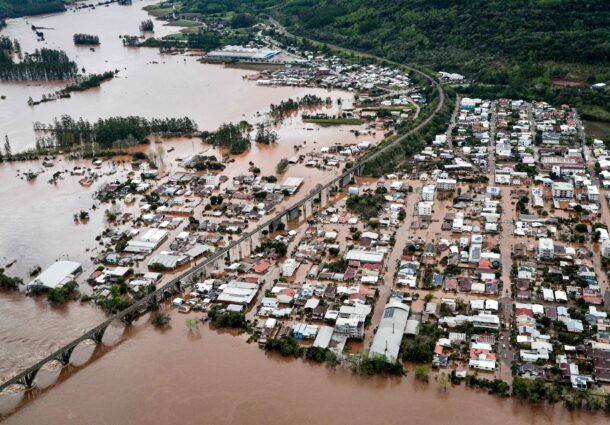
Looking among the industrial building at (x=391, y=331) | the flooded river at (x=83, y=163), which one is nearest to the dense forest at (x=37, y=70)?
the flooded river at (x=83, y=163)

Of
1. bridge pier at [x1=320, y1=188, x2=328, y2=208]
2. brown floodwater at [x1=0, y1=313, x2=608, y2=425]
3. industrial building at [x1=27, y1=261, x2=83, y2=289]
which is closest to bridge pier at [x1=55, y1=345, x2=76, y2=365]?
brown floodwater at [x1=0, y1=313, x2=608, y2=425]

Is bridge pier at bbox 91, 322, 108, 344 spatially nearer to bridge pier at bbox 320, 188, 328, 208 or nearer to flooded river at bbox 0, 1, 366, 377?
flooded river at bbox 0, 1, 366, 377

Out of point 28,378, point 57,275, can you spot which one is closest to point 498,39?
point 57,275

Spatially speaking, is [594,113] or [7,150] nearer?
[7,150]

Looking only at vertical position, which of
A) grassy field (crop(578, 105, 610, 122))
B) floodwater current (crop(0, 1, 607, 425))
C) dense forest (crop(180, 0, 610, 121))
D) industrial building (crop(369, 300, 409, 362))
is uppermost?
dense forest (crop(180, 0, 610, 121))

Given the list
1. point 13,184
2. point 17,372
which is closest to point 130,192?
point 13,184

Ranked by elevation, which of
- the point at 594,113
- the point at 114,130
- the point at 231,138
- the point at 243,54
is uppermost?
the point at 243,54

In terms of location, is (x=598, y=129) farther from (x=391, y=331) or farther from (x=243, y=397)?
(x=243, y=397)
